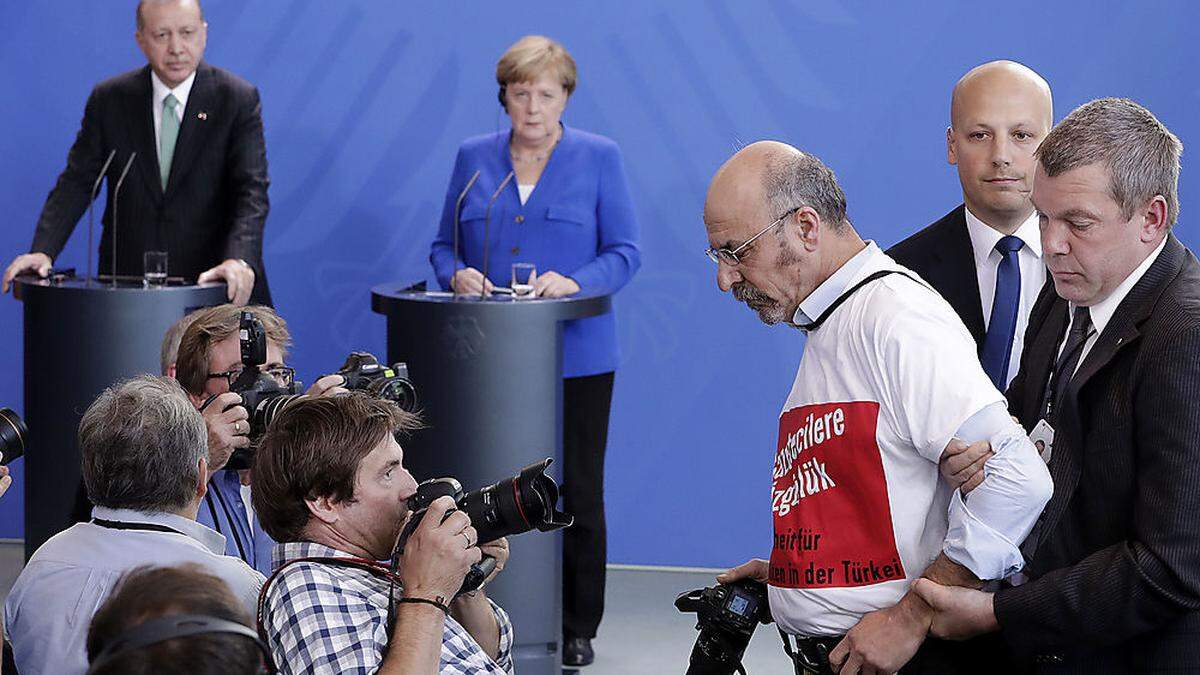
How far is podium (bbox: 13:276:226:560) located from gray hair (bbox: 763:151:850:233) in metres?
2.33

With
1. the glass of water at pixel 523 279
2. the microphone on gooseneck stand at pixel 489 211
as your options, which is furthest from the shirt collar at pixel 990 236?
the microphone on gooseneck stand at pixel 489 211

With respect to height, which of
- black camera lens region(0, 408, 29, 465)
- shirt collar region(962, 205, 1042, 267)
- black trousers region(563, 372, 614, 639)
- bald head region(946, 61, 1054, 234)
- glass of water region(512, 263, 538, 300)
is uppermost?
bald head region(946, 61, 1054, 234)

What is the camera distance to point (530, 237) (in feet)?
14.3

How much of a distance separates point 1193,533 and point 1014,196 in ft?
3.34

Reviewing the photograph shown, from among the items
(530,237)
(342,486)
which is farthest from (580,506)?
(342,486)

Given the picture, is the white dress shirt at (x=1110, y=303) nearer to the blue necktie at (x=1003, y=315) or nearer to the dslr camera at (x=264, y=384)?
the blue necktie at (x=1003, y=315)

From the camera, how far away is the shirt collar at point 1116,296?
2084 mm

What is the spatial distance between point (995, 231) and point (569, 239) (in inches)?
66.5

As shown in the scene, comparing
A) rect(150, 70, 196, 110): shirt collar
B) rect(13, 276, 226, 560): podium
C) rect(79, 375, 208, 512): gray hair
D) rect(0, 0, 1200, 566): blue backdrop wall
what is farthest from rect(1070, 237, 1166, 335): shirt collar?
rect(150, 70, 196, 110): shirt collar

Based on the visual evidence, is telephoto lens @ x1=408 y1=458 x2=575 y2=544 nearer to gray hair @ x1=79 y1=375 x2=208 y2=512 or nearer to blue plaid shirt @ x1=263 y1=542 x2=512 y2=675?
blue plaid shirt @ x1=263 y1=542 x2=512 y2=675

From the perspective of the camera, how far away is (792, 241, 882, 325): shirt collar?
2207mm

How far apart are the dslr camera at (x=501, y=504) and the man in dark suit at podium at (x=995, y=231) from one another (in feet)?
3.40

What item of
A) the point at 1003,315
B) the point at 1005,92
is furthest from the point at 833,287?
the point at 1005,92

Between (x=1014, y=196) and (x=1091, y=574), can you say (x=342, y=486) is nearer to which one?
(x=1091, y=574)
